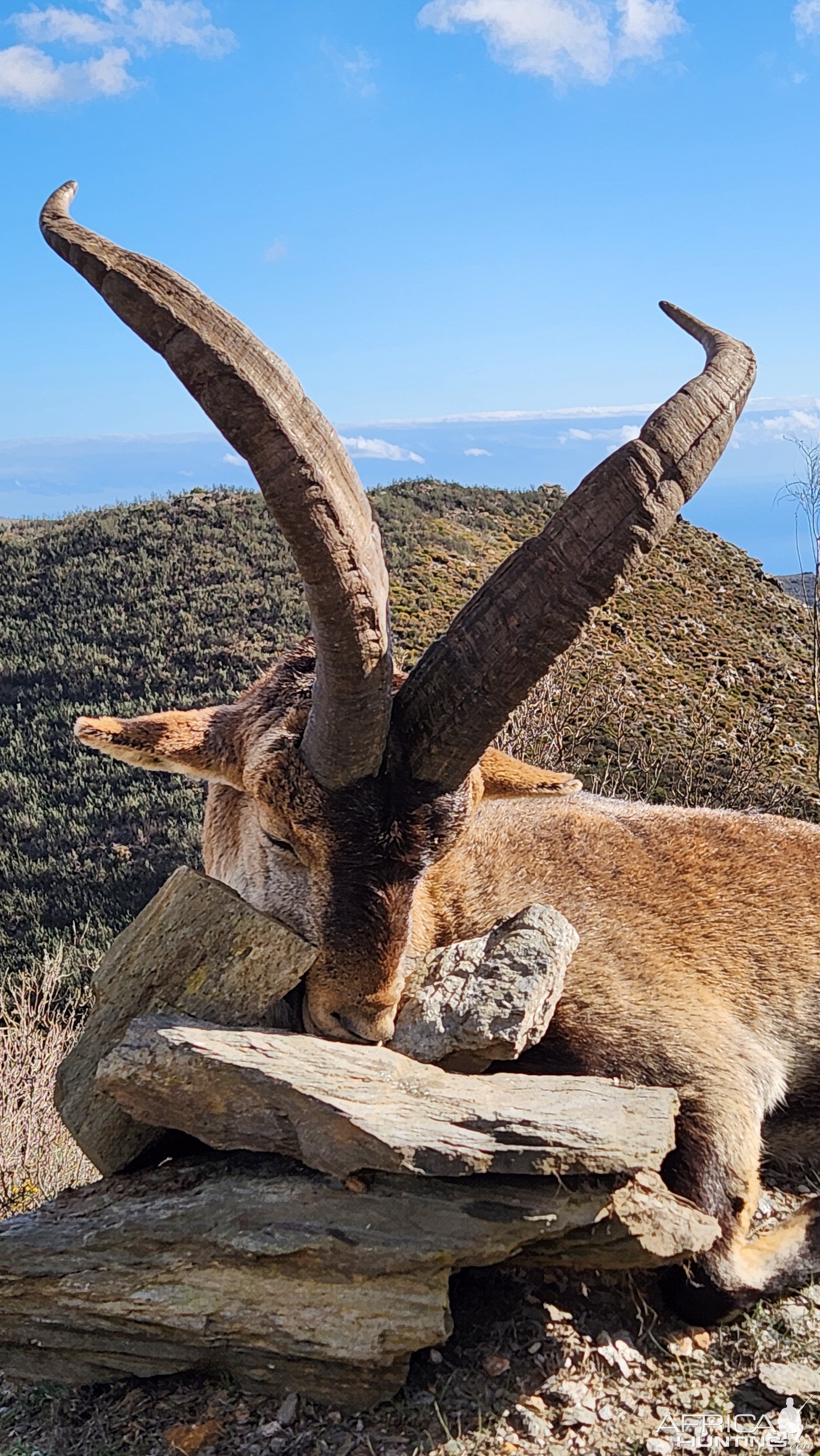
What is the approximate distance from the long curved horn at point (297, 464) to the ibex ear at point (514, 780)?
147cm

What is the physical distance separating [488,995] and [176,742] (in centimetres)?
201

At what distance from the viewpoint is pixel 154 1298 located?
491cm

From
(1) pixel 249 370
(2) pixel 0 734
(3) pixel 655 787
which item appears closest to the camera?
(1) pixel 249 370

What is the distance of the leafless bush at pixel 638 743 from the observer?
61.3 ft

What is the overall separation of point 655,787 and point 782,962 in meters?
15.9

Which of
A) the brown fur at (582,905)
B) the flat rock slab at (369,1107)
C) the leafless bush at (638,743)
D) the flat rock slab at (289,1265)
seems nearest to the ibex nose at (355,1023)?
the brown fur at (582,905)

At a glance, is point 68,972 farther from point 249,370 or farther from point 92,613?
point 92,613

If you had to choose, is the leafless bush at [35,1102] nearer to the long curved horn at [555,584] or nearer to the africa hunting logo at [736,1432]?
the long curved horn at [555,584]

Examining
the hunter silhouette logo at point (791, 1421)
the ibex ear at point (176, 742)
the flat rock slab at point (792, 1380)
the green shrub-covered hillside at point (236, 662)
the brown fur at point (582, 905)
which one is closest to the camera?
the hunter silhouette logo at point (791, 1421)

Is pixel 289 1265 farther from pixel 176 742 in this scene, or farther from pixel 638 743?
pixel 638 743

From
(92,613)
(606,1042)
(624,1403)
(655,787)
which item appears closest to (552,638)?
(606,1042)

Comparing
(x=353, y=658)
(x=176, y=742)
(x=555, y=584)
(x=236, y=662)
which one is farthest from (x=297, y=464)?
(x=236, y=662)

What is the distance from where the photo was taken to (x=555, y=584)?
16.3ft

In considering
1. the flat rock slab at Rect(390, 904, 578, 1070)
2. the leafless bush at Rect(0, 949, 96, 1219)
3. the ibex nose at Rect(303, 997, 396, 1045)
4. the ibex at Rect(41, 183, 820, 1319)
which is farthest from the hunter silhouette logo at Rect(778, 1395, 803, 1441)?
the leafless bush at Rect(0, 949, 96, 1219)
